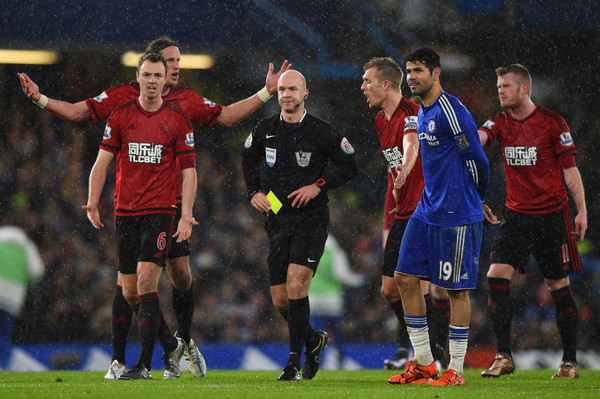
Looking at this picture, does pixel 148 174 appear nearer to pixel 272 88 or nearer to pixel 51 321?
pixel 272 88

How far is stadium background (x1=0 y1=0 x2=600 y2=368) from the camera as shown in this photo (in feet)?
30.6

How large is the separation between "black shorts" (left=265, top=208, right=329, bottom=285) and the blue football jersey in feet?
2.53

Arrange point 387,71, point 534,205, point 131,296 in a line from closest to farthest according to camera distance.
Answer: point 131,296, point 387,71, point 534,205

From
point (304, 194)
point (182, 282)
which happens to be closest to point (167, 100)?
point (182, 282)

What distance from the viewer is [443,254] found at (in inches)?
208

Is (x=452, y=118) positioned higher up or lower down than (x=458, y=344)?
higher up

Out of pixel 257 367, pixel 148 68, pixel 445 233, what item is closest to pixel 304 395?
pixel 445 233

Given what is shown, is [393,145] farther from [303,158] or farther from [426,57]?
[426,57]

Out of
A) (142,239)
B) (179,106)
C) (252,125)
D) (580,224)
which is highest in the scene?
(252,125)

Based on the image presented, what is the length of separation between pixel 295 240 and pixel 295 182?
380 mm

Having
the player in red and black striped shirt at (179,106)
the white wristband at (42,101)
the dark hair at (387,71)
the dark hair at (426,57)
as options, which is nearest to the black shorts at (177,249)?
the player in red and black striped shirt at (179,106)

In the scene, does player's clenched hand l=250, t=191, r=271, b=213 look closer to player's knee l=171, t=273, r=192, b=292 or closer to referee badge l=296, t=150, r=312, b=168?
referee badge l=296, t=150, r=312, b=168

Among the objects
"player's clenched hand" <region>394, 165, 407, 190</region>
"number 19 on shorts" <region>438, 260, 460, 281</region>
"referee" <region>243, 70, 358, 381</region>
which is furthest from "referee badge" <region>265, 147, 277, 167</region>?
"number 19 on shorts" <region>438, 260, 460, 281</region>

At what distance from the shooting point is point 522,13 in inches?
379
